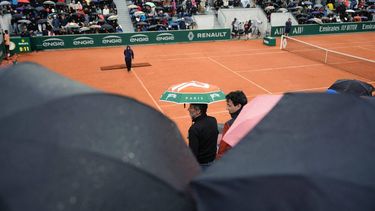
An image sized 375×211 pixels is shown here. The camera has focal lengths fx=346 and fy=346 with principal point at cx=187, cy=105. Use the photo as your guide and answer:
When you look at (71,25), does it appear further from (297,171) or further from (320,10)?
(297,171)

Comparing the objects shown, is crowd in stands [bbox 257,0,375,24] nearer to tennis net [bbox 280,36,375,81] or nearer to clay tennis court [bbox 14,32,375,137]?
clay tennis court [bbox 14,32,375,137]

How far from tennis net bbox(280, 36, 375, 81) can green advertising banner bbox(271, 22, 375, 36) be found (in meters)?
4.26

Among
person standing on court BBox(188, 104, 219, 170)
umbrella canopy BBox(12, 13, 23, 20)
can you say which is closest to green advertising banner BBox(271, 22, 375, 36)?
umbrella canopy BBox(12, 13, 23, 20)

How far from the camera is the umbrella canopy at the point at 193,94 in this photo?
5.85 meters

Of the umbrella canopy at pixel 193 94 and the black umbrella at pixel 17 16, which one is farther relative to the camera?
the black umbrella at pixel 17 16

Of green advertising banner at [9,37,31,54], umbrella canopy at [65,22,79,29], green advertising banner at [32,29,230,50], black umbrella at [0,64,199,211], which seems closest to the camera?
black umbrella at [0,64,199,211]

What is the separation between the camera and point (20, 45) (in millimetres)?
23484

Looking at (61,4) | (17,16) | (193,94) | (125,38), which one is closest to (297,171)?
(193,94)

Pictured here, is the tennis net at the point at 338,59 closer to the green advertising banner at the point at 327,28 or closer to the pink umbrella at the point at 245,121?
the green advertising banner at the point at 327,28

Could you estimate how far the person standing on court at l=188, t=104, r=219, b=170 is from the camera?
5.00m

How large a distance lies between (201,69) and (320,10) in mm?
23659

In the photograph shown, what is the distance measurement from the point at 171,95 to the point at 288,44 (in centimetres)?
2179

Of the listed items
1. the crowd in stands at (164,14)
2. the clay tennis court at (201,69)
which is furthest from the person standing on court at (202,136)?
the crowd in stands at (164,14)

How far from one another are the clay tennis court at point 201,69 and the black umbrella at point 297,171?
9008mm
